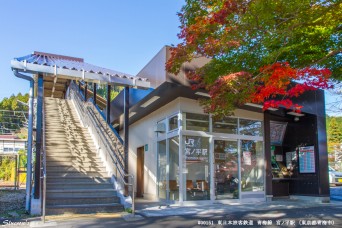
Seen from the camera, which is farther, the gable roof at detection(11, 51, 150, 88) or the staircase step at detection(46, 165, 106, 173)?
the staircase step at detection(46, 165, 106, 173)

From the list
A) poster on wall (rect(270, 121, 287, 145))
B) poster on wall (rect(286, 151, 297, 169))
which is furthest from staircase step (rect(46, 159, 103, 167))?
poster on wall (rect(286, 151, 297, 169))

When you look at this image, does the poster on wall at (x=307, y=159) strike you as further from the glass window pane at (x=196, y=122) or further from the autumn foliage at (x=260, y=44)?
the autumn foliage at (x=260, y=44)

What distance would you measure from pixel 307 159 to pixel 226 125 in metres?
3.61

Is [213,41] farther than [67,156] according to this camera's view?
No

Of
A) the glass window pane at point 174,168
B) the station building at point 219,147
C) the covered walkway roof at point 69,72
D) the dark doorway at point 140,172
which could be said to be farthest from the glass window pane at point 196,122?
the dark doorway at point 140,172

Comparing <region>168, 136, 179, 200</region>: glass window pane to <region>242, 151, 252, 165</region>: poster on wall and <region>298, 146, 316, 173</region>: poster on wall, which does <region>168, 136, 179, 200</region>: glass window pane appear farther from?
<region>298, 146, 316, 173</region>: poster on wall

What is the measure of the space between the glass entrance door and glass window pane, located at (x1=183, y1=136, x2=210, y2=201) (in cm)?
38

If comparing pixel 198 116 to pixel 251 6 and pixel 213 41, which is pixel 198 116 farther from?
pixel 251 6

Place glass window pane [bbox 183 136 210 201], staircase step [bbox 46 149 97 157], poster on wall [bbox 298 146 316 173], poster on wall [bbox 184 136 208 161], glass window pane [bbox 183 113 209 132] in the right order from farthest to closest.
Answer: poster on wall [bbox 298 146 316 173] → glass window pane [bbox 183 113 209 132] → poster on wall [bbox 184 136 208 161] → glass window pane [bbox 183 136 210 201] → staircase step [bbox 46 149 97 157]

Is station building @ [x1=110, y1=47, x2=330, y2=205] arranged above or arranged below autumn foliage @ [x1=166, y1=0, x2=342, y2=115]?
below

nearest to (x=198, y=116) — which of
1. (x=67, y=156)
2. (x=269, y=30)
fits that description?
(x=67, y=156)

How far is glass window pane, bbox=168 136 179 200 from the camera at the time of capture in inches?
413

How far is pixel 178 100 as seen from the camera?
10.5 m

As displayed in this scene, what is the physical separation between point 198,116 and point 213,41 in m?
4.72
